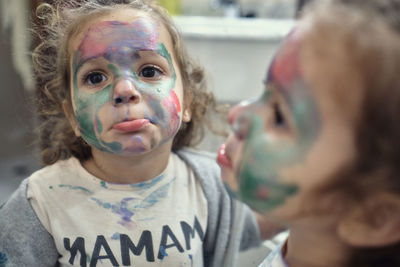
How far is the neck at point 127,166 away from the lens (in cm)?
73

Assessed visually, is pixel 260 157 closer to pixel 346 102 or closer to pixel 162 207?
pixel 346 102

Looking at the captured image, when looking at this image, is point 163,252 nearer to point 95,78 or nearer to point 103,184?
point 103,184

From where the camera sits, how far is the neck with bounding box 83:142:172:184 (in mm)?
727

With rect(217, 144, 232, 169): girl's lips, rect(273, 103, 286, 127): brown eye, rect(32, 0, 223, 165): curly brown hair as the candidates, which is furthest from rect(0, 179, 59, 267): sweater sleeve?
rect(273, 103, 286, 127): brown eye

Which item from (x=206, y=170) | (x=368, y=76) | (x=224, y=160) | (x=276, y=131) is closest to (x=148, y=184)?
(x=206, y=170)

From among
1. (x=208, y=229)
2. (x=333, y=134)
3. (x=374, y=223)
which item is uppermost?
(x=333, y=134)

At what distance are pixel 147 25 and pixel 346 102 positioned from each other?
0.38m

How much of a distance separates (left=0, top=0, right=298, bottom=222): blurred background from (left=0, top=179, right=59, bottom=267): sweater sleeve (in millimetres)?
108

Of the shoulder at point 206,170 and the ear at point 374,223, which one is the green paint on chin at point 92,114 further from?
the ear at point 374,223

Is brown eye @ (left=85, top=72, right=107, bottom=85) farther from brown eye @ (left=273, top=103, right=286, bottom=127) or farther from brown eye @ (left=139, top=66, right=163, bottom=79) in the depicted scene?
brown eye @ (left=273, top=103, right=286, bottom=127)

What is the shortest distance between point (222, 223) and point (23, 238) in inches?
13.8

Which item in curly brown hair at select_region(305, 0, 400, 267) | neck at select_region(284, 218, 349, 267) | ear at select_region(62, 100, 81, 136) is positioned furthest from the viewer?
ear at select_region(62, 100, 81, 136)

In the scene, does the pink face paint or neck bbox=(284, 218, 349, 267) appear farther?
the pink face paint

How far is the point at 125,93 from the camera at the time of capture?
63 cm
